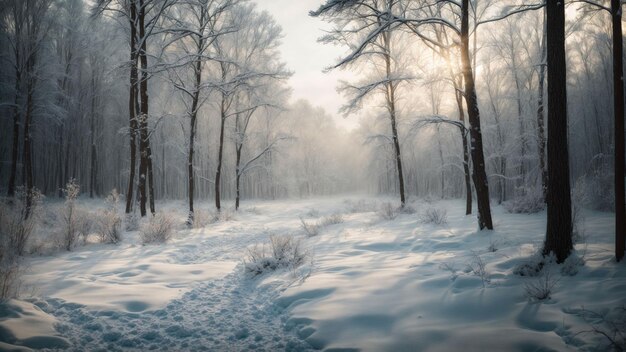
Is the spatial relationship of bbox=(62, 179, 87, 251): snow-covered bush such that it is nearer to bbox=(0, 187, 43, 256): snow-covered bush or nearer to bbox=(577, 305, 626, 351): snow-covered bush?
bbox=(0, 187, 43, 256): snow-covered bush

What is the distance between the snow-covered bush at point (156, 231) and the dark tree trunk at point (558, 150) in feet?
27.6

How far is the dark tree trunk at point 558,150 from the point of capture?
4.11m

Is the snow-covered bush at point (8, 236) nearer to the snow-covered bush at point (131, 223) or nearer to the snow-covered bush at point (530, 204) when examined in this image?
the snow-covered bush at point (131, 223)

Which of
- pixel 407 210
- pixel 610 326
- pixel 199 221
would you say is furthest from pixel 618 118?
pixel 199 221

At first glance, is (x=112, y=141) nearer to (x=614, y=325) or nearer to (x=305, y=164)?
(x=305, y=164)

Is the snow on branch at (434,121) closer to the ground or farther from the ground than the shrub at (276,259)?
farther from the ground

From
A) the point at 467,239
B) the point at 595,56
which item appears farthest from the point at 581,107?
the point at 467,239

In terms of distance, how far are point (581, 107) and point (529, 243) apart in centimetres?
2927

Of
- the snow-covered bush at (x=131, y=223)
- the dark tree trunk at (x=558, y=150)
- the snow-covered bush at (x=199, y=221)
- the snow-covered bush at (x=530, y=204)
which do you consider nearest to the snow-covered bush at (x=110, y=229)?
the snow-covered bush at (x=131, y=223)

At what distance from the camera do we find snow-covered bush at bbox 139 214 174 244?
7.27 meters

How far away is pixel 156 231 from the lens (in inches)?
292

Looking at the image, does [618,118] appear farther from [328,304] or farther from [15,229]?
[15,229]

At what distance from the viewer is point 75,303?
10.3 feet

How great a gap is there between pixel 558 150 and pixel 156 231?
8829mm
